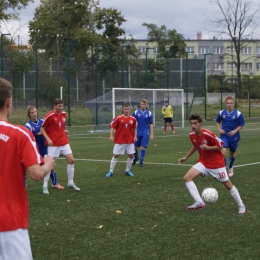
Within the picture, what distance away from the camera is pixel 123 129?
12891 mm

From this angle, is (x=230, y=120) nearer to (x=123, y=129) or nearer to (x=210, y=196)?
(x=123, y=129)

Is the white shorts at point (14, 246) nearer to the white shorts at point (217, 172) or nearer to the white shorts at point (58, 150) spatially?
the white shorts at point (217, 172)

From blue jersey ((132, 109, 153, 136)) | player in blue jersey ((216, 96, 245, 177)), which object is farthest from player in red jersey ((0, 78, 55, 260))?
blue jersey ((132, 109, 153, 136))

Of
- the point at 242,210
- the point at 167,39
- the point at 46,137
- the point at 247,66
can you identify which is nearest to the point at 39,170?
the point at 242,210

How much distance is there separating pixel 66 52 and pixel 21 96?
14.9 ft

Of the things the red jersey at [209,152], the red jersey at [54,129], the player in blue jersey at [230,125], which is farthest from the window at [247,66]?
the red jersey at [209,152]

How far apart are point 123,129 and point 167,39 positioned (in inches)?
2138

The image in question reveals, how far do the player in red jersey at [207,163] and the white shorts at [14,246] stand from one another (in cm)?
492

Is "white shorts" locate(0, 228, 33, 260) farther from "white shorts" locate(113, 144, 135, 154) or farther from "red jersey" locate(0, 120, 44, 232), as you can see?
"white shorts" locate(113, 144, 135, 154)

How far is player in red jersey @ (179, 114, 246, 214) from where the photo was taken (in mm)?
8375

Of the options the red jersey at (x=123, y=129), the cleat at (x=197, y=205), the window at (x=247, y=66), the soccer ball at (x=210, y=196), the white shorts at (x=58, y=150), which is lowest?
the cleat at (x=197, y=205)

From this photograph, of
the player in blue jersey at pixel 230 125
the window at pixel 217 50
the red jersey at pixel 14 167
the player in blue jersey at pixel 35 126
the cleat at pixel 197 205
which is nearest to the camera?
the red jersey at pixel 14 167

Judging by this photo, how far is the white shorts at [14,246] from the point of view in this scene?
145 inches

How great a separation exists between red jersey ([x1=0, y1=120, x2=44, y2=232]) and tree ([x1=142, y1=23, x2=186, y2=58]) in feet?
204
